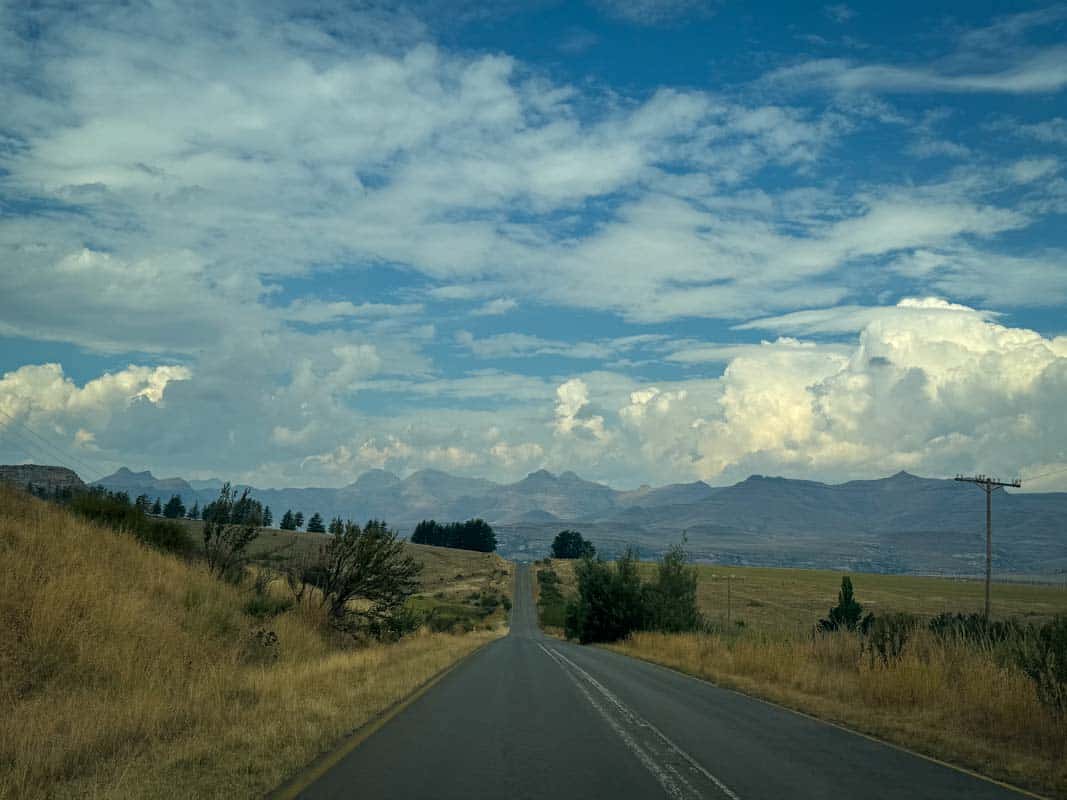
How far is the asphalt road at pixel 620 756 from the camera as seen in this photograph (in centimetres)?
911

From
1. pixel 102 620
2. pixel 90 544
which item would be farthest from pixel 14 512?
pixel 102 620

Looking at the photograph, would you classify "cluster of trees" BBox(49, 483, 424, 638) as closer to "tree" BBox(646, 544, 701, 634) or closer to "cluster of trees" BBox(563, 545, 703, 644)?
"tree" BBox(646, 544, 701, 634)

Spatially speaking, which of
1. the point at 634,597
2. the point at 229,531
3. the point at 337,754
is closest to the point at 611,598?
the point at 634,597

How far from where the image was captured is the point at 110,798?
7.75 meters

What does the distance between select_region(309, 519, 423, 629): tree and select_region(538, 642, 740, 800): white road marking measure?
34.9ft

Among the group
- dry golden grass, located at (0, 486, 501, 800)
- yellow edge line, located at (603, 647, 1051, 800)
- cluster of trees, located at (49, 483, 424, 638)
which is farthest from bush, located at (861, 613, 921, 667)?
cluster of trees, located at (49, 483, 424, 638)

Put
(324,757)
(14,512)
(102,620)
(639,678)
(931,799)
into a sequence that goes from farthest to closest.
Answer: (639,678) → (14,512) → (102,620) → (324,757) → (931,799)

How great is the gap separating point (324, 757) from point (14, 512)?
11.2 meters

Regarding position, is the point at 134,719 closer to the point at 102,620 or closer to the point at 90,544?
the point at 102,620

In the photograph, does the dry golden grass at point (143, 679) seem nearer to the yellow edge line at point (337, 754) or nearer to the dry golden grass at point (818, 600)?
the yellow edge line at point (337, 754)

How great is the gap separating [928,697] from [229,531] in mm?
17541

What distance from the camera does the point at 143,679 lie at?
46.5ft

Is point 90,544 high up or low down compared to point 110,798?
up

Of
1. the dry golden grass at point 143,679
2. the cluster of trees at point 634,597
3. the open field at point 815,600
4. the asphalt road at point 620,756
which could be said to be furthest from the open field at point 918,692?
the open field at point 815,600
